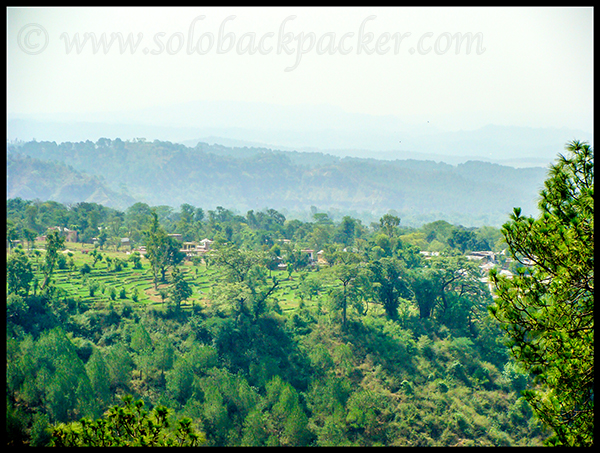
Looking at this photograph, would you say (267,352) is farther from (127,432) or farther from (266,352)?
(127,432)

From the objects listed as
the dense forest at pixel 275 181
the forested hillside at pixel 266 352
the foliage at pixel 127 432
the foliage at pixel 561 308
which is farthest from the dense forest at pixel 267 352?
the dense forest at pixel 275 181

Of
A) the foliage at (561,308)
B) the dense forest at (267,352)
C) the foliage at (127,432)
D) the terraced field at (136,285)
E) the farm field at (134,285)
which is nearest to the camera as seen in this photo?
the foliage at (127,432)

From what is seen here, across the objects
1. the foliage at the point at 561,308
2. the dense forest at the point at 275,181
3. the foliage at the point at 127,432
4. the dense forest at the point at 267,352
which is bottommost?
the dense forest at the point at 267,352

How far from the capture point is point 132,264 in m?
24.5

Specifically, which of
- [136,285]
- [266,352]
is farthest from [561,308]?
[136,285]

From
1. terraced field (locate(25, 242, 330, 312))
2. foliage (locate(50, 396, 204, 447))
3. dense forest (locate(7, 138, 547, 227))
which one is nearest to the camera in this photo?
foliage (locate(50, 396, 204, 447))

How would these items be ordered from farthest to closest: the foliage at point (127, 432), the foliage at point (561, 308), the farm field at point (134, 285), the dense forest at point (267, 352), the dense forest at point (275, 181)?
the dense forest at point (275, 181)
the farm field at point (134, 285)
the dense forest at point (267, 352)
the foliage at point (561, 308)
the foliage at point (127, 432)

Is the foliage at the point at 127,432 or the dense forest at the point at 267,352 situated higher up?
the foliage at the point at 127,432

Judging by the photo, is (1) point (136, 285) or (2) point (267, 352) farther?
(1) point (136, 285)

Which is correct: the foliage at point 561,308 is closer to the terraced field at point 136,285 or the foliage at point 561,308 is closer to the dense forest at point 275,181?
the terraced field at point 136,285

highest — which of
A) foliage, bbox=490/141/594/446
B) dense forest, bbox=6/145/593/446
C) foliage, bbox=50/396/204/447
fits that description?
foliage, bbox=490/141/594/446

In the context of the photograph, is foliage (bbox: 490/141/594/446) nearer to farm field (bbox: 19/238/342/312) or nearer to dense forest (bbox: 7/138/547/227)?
farm field (bbox: 19/238/342/312)

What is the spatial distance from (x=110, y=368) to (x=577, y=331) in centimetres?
1208

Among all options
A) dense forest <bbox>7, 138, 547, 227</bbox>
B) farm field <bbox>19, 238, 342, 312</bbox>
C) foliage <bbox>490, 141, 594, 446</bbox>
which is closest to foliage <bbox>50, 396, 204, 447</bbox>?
foliage <bbox>490, 141, 594, 446</bbox>
